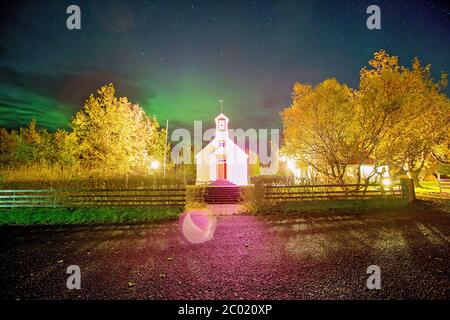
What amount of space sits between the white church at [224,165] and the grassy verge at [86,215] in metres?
14.5

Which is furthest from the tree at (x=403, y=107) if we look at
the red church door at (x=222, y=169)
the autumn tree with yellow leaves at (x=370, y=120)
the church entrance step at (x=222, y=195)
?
the red church door at (x=222, y=169)

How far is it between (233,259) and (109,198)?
8.70m

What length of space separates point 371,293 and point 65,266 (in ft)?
19.9

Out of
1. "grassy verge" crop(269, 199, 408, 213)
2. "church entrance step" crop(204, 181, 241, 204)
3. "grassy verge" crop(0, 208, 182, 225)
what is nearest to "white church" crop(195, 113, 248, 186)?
"church entrance step" crop(204, 181, 241, 204)

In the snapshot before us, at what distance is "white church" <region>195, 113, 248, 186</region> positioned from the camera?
83.4 feet

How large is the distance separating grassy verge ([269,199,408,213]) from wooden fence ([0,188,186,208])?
15.9ft

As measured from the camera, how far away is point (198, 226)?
8797 millimetres

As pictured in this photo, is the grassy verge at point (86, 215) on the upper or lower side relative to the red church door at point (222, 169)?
lower

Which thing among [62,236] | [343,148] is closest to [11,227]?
[62,236]

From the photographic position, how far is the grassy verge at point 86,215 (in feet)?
32.9

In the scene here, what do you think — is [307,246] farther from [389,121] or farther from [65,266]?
[389,121]

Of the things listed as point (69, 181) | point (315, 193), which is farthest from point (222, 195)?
point (69, 181)

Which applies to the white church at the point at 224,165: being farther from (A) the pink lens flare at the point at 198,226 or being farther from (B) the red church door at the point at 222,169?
(A) the pink lens flare at the point at 198,226

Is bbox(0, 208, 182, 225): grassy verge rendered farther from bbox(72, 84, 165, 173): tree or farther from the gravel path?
bbox(72, 84, 165, 173): tree
